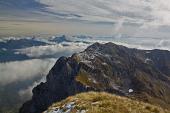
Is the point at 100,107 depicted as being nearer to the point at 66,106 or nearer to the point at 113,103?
the point at 113,103

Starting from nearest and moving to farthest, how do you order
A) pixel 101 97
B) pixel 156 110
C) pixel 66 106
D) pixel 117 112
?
1. pixel 117 112
2. pixel 156 110
3. pixel 66 106
4. pixel 101 97

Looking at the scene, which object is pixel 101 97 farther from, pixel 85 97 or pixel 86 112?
pixel 86 112

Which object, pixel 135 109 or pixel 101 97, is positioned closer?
pixel 135 109

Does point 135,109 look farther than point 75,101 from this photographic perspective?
No

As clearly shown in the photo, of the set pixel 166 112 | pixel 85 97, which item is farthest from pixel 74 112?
pixel 166 112

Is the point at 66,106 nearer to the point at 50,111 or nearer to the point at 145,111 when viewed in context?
the point at 50,111

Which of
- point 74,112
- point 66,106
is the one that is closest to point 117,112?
point 74,112

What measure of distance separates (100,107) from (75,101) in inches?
178

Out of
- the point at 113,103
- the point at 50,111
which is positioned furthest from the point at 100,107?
the point at 50,111

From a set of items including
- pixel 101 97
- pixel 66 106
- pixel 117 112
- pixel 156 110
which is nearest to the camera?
pixel 117 112

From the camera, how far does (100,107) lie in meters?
26.4

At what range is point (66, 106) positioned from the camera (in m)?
28.9

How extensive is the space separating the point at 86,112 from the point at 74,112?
1.49m

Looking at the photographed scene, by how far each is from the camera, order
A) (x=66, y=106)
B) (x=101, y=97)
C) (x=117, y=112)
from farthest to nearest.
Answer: (x=101, y=97) < (x=66, y=106) < (x=117, y=112)
